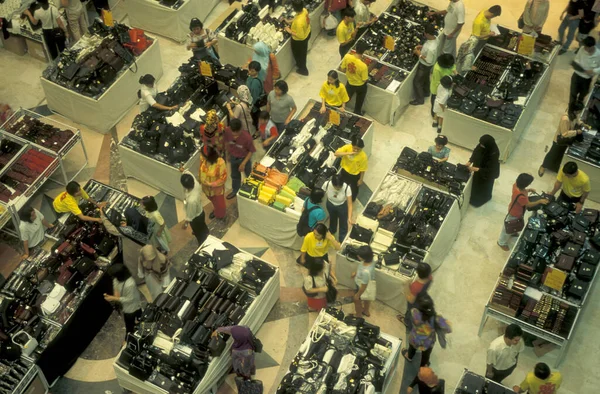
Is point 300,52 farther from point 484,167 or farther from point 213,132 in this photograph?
point 484,167

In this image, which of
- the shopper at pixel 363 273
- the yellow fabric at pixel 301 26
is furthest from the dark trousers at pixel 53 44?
the shopper at pixel 363 273

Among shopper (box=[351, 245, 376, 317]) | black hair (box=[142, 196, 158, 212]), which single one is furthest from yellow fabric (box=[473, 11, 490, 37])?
black hair (box=[142, 196, 158, 212])

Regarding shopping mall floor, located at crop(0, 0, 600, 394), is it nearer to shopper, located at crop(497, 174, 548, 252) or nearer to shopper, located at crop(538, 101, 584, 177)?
shopper, located at crop(538, 101, 584, 177)

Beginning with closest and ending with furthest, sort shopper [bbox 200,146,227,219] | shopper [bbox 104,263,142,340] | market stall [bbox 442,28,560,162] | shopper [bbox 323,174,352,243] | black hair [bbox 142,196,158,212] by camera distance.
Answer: shopper [bbox 104,263,142,340]
black hair [bbox 142,196,158,212]
shopper [bbox 323,174,352,243]
shopper [bbox 200,146,227,219]
market stall [bbox 442,28,560,162]

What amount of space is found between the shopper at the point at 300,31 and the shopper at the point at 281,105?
1.83m

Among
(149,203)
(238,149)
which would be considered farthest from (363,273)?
(149,203)

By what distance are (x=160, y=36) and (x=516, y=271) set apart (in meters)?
9.01

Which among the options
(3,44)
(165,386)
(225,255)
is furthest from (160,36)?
(165,386)

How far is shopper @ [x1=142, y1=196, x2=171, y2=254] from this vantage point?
→ 12.2 metres

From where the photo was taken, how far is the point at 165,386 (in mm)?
11109

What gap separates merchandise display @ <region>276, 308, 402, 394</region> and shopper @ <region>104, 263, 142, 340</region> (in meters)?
2.39

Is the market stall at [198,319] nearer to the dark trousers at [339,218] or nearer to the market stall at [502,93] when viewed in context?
the dark trousers at [339,218]

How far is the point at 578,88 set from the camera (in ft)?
49.6

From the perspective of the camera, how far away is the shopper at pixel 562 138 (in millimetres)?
13781
